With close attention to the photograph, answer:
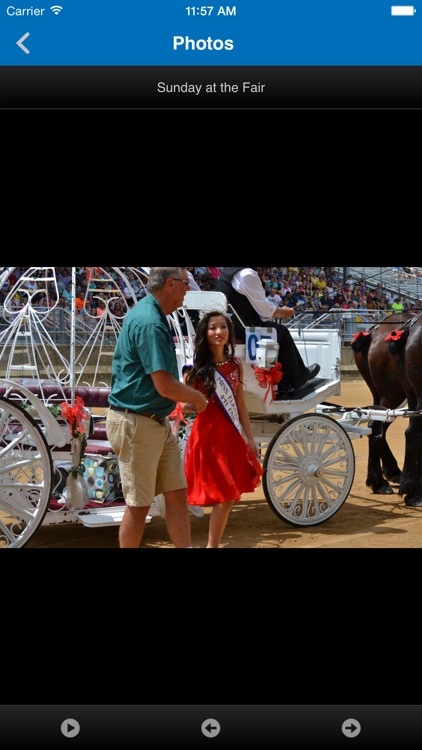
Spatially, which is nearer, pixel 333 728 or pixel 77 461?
pixel 333 728

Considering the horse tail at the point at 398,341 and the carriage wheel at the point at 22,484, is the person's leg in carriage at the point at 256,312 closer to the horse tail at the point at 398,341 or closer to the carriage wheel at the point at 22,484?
the horse tail at the point at 398,341

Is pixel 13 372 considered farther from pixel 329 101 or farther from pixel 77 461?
pixel 329 101

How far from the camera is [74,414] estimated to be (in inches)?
203

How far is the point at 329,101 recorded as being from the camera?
1940mm

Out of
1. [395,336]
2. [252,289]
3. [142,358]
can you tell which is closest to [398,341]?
[395,336]

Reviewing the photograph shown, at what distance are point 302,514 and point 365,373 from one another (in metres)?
2.52

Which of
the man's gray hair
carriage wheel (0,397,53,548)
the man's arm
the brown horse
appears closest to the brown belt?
the man's arm

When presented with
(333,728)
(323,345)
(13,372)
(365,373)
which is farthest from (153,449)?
(13,372)

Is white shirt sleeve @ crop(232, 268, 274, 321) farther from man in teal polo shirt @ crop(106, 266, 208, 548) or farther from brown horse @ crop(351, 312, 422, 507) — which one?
man in teal polo shirt @ crop(106, 266, 208, 548)

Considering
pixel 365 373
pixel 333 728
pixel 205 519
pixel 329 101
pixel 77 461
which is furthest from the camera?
pixel 365 373

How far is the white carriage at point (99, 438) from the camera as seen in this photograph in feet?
15.1

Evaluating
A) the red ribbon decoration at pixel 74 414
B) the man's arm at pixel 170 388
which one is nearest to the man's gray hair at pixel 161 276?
Answer: the man's arm at pixel 170 388
